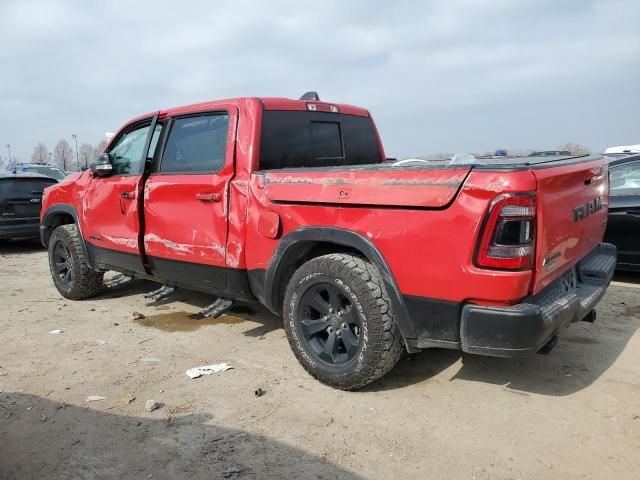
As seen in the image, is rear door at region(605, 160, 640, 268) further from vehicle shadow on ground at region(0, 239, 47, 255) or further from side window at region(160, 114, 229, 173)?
vehicle shadow on ground at region(0, 239, 47, 255)

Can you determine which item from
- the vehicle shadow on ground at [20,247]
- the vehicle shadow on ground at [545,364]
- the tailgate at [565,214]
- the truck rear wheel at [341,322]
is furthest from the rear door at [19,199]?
the tailgate at [565,214]

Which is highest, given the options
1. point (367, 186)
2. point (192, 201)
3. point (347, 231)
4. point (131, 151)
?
point (131, 151)

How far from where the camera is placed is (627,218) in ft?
18.5

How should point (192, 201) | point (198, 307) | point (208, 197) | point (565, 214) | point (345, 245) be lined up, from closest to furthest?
point (565, 214) < point (345, 245) < point (208, 197) < point (192, 201) < point (198, 307)

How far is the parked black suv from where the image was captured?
8.79m

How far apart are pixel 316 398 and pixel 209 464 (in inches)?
34.1

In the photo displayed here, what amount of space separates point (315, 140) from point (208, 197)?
1.05m

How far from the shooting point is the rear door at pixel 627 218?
5605mm

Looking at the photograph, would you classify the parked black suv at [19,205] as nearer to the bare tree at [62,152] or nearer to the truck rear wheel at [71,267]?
the truck rear wheel at [71,267]

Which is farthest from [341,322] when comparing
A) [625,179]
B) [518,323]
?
[625,179]

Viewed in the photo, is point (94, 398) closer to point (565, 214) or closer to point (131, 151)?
point (131, 151)

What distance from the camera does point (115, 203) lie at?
16.0 feet

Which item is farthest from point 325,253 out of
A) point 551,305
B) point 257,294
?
point 551,305

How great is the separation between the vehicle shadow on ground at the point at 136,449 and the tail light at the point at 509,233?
4.20ft
